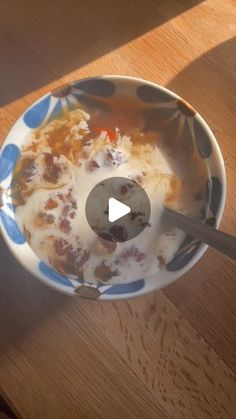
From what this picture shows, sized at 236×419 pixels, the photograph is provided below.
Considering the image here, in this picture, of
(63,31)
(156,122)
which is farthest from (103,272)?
(63,31)

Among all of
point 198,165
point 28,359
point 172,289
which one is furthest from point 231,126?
point 28,359

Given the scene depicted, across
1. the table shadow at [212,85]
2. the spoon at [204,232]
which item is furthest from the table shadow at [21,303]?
the table shadow at [212,85]

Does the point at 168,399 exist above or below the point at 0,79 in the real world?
below

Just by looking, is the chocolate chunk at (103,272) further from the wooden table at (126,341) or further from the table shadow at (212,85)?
the table shadow at (212,85)

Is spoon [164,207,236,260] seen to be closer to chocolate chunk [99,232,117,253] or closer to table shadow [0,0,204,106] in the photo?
chocolate chunk [99,232,117,253]

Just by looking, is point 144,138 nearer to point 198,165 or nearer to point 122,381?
point 198,165

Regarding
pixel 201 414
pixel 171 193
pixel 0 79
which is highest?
pixel 0 79
